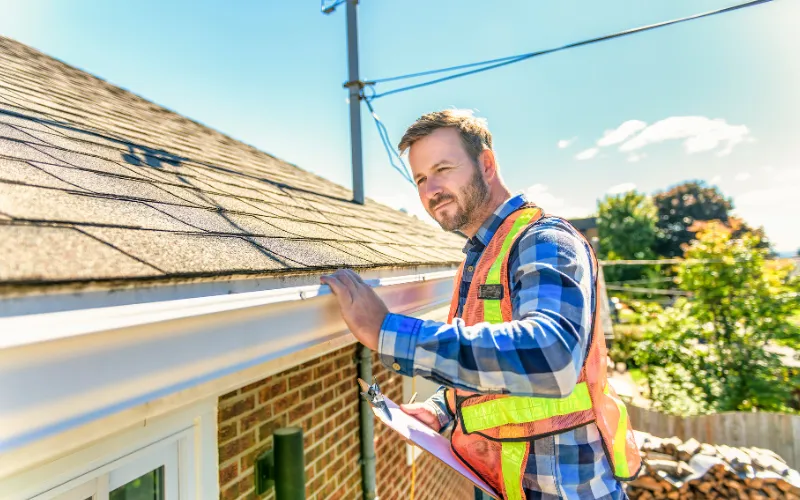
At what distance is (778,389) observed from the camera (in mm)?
7629

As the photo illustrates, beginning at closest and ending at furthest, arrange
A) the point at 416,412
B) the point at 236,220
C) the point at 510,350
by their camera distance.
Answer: the point at 510,350 → the point at 236,220 → the point at 416,412

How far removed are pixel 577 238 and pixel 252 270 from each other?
96 centimetres

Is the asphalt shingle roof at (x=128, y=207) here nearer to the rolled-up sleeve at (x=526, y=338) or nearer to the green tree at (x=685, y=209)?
the rolled-up sleeve at (x=526, y=338)

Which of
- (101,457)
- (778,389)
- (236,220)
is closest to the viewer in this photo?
(101,457)

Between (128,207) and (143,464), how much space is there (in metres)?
0.96

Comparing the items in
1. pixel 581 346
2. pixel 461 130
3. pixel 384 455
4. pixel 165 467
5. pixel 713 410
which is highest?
pixel 461 130

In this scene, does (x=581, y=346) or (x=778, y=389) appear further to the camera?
(x=778, y=389)

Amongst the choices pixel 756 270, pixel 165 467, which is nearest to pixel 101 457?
pixel 165 467

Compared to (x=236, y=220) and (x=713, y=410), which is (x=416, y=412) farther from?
(x=713, y=410)

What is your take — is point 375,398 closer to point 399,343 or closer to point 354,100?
point 399,343

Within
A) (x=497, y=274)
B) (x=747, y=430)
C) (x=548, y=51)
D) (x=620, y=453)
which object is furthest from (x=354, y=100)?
(x=747, y=430)

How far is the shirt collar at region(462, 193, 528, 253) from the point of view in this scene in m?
1.50

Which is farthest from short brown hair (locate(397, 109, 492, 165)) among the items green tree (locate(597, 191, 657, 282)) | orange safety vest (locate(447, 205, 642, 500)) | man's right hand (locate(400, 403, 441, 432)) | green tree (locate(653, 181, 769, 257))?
green tree (locate(653, 181, 769, 257))

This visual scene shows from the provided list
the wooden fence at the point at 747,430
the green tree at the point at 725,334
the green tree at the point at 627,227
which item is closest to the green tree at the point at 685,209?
the green tree at the point at 627,227
